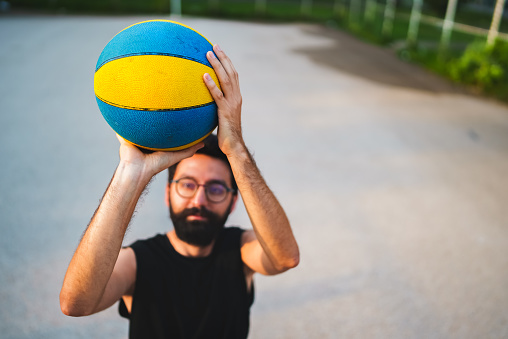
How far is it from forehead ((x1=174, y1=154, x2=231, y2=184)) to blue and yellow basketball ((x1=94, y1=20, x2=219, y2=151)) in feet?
1.36

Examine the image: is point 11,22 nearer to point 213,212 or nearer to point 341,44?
point 341,44

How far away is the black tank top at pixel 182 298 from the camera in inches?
74.9

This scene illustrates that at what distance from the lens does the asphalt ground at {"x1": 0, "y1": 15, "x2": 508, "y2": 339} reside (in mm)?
3268

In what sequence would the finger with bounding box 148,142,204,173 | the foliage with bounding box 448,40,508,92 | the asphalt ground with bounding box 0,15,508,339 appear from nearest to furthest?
the finger with bounding box 148,142,204,173
the asphalt ground with bounding box 0,15,508,339
the foliage with bounding box 448,40,508,92

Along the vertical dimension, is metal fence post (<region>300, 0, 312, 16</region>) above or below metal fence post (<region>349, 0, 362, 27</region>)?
below

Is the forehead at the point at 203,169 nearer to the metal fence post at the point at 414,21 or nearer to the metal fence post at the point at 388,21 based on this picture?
the metal fence post at the point at 414,21

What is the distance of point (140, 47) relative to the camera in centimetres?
155

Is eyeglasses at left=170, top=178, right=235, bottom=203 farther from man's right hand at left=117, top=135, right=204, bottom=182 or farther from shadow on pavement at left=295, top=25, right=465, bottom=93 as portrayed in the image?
shadow on pavement at left=295, top=25, right=465, bottom=93

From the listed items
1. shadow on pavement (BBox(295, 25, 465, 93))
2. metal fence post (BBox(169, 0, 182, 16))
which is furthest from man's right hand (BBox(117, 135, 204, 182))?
metal fence post (BBox(169, 0, 182, 16))

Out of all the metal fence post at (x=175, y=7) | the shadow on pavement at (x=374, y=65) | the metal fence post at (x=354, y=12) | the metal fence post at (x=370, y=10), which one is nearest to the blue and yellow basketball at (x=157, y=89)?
the shadow on pavement at (x=374, y=65)

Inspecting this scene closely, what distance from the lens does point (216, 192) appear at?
2006mm

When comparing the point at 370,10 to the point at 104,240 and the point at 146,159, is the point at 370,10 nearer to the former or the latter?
the point at 146,159

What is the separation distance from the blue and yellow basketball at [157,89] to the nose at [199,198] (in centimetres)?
40

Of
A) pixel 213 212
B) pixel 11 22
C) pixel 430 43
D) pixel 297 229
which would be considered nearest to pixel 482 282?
pixel 297 229
